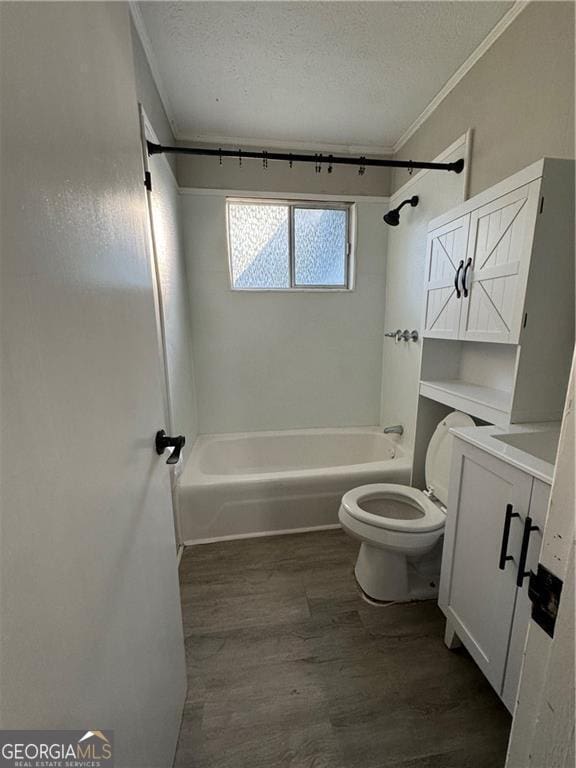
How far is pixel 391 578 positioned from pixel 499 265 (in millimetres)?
1474

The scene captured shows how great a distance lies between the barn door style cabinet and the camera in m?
1.02

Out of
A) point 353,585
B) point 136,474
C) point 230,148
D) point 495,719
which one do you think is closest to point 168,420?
point 136,474

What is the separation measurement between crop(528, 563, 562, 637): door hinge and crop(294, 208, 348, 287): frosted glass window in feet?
8.05

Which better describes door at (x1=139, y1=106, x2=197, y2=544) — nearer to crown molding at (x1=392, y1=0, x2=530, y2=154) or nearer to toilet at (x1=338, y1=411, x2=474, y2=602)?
toilet at (x1=338, y1=411, x2=474, y2=602)

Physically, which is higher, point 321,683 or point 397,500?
point 397,500

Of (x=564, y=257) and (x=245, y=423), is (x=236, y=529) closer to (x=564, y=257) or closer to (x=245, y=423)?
(x=245, y=423)

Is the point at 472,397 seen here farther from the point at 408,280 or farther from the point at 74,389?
the point at 74,389

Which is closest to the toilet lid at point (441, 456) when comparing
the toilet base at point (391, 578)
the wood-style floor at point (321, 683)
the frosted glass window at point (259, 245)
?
the toilet base at point (391, 578)

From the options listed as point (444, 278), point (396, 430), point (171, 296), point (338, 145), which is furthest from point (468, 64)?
point (396, 430)

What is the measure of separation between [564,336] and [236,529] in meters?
1.96

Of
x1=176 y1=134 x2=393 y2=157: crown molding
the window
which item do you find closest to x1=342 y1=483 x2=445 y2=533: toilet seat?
the window

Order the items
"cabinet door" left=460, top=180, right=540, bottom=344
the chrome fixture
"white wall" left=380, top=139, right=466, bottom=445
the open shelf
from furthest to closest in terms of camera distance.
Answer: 1. the chrome fixture
2. "white wall" left=380, top=139, right=466, bottom=445
3. the open shelf
4. "cabinet door" left=460, top=180, right=540, bottom=344

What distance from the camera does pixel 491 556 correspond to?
1033 millimetres

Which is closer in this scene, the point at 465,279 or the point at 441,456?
the point at 465,279
